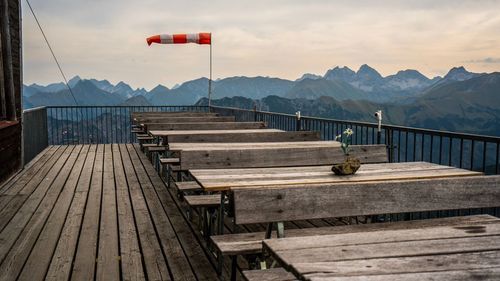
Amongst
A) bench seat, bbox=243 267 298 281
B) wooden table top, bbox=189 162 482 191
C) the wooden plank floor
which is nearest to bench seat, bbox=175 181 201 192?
the wooden plank floor

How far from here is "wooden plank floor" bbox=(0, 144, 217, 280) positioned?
13.0 ft

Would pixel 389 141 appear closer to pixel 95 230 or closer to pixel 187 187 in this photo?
pixel 187 187

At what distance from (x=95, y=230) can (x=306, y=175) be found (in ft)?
8.53

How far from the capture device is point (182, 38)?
1465 cm

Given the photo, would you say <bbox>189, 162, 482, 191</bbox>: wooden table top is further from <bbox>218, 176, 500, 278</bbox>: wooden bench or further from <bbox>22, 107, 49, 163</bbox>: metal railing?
<bbox>22, 107, 49, 163</bbox>: metal railing

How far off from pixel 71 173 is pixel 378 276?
8.29 meters

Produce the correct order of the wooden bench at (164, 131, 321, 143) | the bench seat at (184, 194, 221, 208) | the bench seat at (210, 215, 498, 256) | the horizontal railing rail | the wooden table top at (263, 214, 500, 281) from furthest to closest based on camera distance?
the horizontal railing rail → the wooden bench at (164, 131, 321, 143) → the bench seat at (184, 194, 221, 208) → the bench seat at (210, 215, 498, 256) → the wooden table top at (263, 214, 500, 281)

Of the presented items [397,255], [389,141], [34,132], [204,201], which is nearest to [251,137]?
[389,141]

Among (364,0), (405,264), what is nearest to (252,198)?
(405,264)

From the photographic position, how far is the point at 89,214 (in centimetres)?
582

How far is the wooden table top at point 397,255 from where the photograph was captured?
5.49ft

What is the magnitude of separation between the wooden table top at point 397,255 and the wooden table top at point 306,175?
1272 millimetres

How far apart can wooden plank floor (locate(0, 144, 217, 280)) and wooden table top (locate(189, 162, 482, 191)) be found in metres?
0.82

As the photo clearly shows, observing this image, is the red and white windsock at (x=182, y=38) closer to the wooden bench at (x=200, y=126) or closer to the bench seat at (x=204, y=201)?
the wooden bench at (x=200, y=126)
